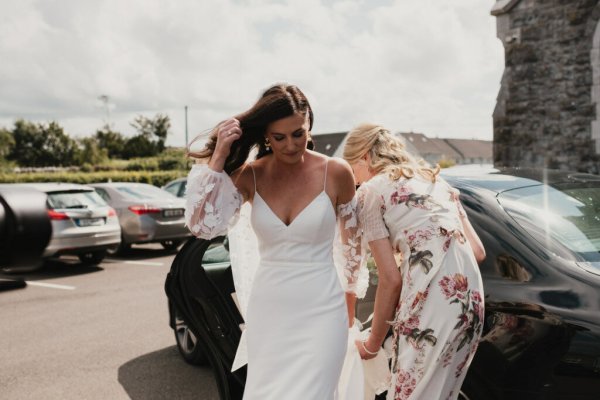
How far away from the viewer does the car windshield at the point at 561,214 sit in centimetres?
264

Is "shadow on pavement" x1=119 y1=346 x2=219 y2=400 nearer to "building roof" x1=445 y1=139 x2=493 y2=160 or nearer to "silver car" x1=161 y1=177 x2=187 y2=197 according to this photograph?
"silver car" x1=161 y1=177 x2=187 y2=197

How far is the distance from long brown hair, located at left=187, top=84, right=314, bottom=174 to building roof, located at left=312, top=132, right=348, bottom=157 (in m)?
54.8

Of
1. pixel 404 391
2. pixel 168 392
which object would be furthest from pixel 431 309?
pixel 168 392

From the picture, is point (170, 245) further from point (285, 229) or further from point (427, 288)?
point (427, 288)

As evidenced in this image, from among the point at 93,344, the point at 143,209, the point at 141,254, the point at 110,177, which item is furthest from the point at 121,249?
the point at 110,177

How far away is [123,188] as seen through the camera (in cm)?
1138

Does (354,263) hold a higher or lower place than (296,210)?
lower

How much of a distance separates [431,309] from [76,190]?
8.46m

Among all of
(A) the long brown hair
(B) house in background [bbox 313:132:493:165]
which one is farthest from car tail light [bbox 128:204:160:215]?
(B) house in background [bbox 313:132:493:165]

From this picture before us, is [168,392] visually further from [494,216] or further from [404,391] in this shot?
[494,216]

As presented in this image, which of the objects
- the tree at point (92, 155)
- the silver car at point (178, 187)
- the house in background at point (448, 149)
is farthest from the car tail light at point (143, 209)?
the house in background at point (448, 149)

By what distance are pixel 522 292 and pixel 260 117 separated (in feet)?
4.65

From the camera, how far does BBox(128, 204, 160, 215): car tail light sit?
10655 millimetres

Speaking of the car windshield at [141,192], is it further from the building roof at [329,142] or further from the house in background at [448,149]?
the house in background at [448,149]
